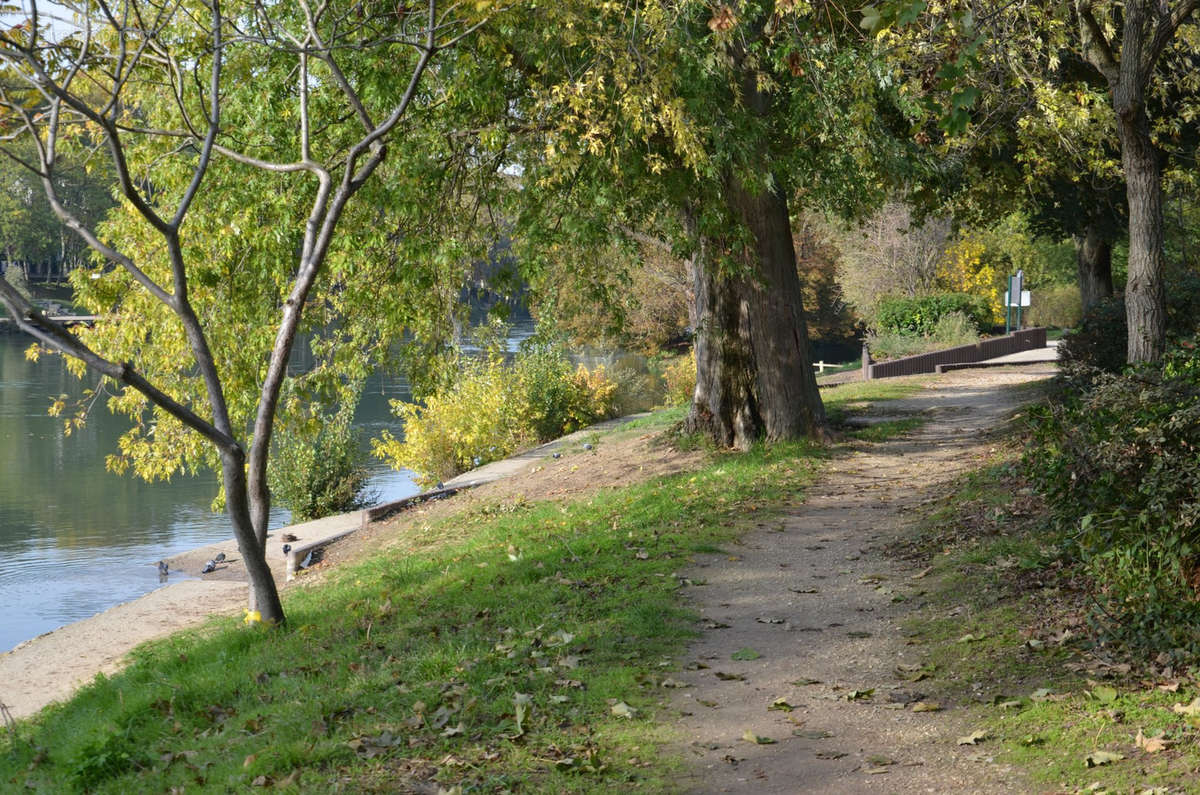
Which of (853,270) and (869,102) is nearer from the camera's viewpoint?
(869,102)

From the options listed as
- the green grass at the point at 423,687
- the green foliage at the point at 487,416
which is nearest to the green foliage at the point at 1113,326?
the green grass at the point at 423,687

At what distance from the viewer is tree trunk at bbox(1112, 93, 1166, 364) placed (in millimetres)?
10273

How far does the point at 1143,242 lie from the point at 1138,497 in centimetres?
491

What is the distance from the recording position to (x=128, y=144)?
1273cm

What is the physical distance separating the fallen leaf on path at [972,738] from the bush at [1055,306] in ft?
164

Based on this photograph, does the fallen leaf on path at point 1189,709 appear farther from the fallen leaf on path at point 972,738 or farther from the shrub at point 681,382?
the shrub at point 681,382

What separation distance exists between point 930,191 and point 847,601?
11.1 m

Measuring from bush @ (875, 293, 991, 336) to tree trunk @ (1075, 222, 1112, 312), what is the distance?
474 inches

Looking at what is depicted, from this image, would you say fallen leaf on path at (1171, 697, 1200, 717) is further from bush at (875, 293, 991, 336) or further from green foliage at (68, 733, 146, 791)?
bush at (875, 293, 991, 336)

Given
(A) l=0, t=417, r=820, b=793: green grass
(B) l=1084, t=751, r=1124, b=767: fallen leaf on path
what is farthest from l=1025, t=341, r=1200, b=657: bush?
(A) l=0, t=417, r=820, b=793: green grass

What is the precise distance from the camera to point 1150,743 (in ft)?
16.1

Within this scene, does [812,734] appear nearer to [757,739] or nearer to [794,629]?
[757,739]

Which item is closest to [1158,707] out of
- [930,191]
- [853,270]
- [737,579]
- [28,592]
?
[737,579]

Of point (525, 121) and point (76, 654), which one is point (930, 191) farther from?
point (76, 654)
